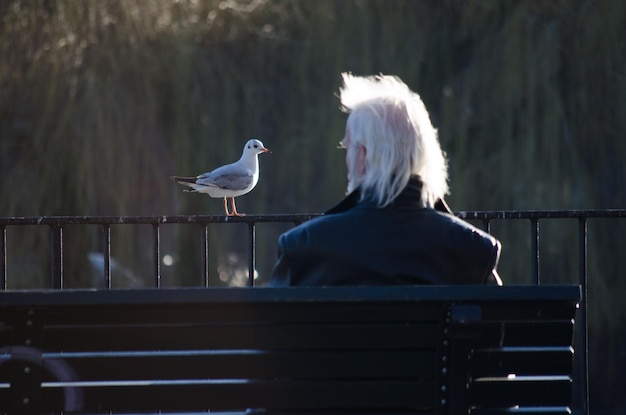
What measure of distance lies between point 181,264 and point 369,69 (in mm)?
2478

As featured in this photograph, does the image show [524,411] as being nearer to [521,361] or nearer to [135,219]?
[521,361]

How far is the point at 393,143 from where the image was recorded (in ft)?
9.39

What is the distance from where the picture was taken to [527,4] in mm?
9133

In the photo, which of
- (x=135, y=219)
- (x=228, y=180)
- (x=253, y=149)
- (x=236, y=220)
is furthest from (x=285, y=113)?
(x=135, y=219)

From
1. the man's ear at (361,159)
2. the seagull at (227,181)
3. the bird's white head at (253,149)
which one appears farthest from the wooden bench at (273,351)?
the bird's white head at (253,149)

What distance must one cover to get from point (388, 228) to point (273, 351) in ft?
1.58

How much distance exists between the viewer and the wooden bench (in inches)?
98.2

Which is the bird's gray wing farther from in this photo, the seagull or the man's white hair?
the man's white hair

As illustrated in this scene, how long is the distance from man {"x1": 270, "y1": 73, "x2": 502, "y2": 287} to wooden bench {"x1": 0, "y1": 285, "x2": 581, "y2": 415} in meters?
0.26

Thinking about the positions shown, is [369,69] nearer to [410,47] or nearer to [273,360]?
[410,47]

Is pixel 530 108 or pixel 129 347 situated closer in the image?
pixel 129 347

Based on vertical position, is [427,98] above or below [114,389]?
above

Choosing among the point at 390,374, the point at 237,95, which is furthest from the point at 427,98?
the point at 390,374

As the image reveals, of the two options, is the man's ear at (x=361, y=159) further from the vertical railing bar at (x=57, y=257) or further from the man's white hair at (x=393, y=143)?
the vertical railing bar at (x=57, y=257)
